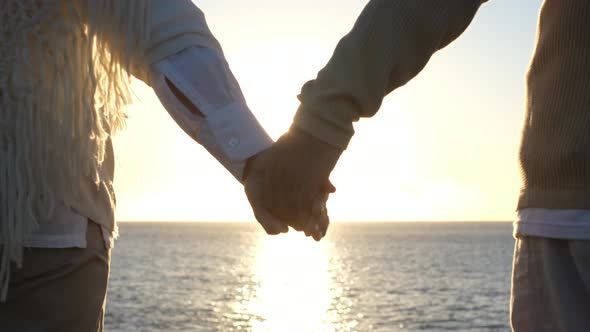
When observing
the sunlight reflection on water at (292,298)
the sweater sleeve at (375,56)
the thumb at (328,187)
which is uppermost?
the sweater sleeve at (375,56)

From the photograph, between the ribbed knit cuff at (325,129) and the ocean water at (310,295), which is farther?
the ocean water at (310,295)

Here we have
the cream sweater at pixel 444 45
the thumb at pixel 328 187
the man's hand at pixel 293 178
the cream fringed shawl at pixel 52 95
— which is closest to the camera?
the cream sweater at pixel 444 45

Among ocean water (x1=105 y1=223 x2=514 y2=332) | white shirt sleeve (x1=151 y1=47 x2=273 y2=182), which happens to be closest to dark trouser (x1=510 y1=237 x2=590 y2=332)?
white shirt sleeve (x1=151 y1=47 x2=273 y2=182)

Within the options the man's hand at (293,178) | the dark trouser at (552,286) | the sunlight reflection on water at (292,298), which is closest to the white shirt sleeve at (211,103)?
the man's hand at (293,178)

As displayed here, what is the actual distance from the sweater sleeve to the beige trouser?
0.65 metres

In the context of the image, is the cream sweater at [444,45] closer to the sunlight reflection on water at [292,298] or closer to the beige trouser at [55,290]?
the beige trouser at [55,290]

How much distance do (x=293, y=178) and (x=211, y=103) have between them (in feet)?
0.95

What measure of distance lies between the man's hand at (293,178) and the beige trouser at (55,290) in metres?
0.45

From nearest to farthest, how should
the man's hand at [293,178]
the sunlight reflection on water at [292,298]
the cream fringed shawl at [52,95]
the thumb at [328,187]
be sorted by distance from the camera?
the cream fringed shawl at [52,95], the man's hand at [293,178], the thumb at [328,187], the sunlight reflection on water at [292,298]

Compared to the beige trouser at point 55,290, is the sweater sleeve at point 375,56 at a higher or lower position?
higher

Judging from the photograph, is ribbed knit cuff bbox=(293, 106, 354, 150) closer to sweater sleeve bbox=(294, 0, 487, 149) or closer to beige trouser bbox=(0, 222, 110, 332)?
sweater sleeve bbox=(294, 0, 487, 149)

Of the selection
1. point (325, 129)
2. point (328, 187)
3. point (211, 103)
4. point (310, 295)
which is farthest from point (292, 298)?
point (325, 129)

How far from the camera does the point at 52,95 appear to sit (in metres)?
1.80

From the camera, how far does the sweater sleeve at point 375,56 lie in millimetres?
1782
